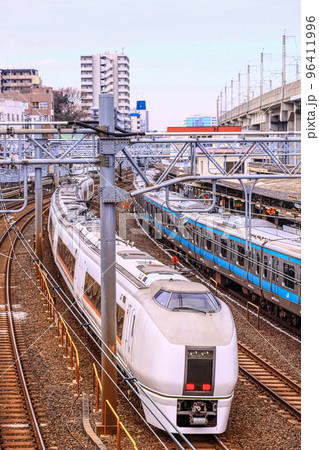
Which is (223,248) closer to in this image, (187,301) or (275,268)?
(275,268)

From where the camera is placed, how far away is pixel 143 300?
11.2 meters

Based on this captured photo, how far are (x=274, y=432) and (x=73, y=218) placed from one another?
12339 mm

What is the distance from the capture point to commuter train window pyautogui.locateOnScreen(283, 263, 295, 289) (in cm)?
1775

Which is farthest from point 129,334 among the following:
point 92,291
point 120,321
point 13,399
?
point 92,291

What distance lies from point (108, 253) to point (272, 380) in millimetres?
5675

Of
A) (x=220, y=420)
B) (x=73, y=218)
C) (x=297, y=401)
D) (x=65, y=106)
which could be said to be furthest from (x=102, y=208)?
(x=65, y=106)

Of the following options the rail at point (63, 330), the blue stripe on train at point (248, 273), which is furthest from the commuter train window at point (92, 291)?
the blue stripe on train at point (248, 273)

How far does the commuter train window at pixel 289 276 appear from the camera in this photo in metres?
17.8

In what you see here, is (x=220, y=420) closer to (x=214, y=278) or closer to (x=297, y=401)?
(x=297, y=401)

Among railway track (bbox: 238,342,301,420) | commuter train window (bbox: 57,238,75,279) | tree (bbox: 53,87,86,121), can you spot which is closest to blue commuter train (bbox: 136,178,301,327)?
railway track (bbox: 238,342,301,420)

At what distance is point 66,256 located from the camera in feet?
66.3

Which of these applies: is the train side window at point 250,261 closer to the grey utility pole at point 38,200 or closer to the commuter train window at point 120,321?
the grey utility pole at point 38,200

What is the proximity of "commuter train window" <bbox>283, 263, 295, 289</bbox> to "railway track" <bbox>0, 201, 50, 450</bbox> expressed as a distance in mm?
7492

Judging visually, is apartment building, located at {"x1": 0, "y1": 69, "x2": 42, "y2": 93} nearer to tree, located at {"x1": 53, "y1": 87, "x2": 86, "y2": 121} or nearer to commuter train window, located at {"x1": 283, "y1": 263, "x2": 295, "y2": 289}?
tree, located at {"x1": 53, "y1": 87, "x2": 86, "y2": 121}
